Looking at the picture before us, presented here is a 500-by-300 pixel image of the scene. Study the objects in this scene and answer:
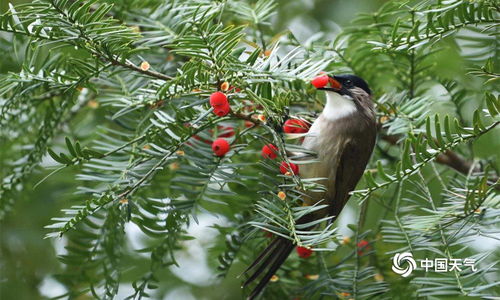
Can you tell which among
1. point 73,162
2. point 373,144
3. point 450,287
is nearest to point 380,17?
point 373,144

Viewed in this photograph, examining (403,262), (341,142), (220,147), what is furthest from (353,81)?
(220,147)

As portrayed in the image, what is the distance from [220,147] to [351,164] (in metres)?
1.24

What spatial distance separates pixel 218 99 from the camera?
1.78 meters

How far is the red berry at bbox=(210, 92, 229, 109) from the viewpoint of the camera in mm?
1782

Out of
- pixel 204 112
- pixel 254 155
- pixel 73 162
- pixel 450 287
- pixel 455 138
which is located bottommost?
pixel 254 155

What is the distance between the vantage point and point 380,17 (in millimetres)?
2645

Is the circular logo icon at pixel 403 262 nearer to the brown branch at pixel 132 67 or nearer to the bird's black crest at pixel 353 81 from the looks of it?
the bird's black crest at pixel 353 81

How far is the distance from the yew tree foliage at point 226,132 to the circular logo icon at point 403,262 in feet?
0.16

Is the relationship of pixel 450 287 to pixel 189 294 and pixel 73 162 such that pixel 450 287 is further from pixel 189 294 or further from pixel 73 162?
pixel 189 294

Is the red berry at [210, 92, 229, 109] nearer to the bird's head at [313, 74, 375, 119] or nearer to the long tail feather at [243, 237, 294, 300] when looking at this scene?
the long tail feather at [243, 237, 294, 300]

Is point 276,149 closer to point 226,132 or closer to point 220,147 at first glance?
point 220,147

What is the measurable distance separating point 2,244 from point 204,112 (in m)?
2.38

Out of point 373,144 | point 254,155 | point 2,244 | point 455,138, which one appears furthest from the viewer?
point 2,244

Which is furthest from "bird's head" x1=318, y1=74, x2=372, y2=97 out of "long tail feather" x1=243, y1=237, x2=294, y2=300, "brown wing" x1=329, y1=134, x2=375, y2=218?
"long tail feather" x1=243, y1=237, x2=294, y2=300
